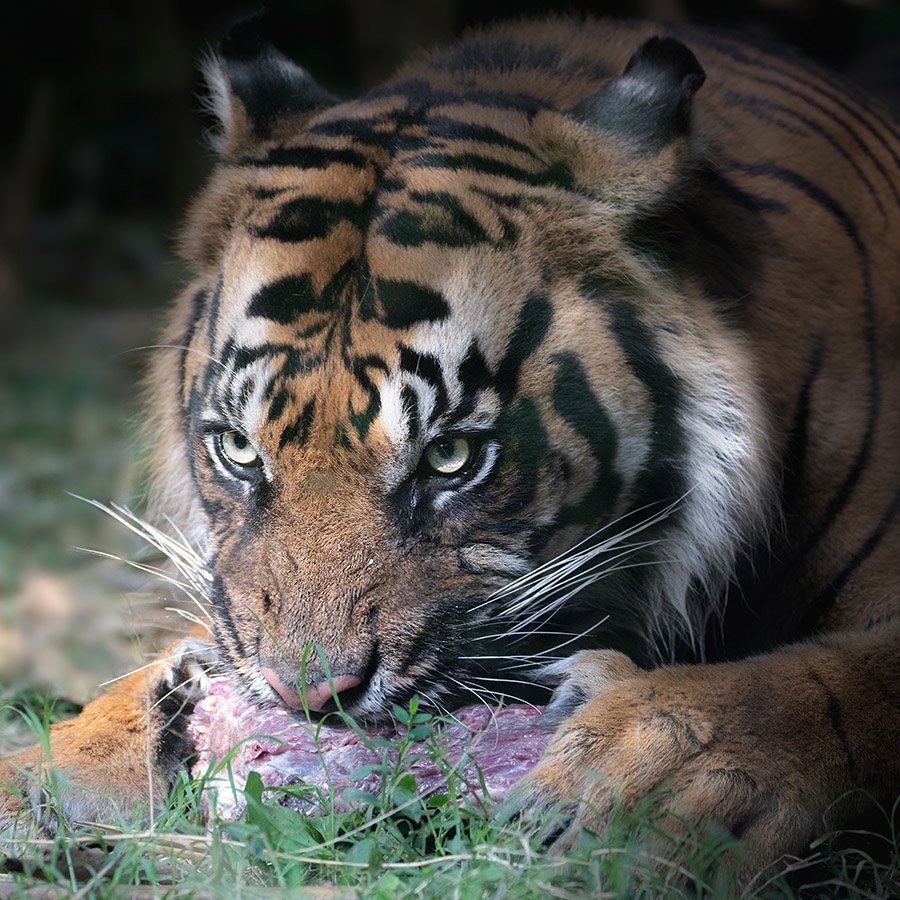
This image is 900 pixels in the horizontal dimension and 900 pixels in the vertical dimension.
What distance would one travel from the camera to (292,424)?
2.21m

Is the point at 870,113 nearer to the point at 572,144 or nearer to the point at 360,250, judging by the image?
the point at 572,144

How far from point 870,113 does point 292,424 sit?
5.64 ft

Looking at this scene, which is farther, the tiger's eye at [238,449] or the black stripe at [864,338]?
the black stripe at [864,338]

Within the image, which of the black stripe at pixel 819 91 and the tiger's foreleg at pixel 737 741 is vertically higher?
the black stripe at pixel 819 91

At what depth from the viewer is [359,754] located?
220 cm

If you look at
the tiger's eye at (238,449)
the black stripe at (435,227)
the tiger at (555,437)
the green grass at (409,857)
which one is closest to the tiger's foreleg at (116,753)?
the tiger at (555,437)

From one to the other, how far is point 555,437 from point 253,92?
100 cm

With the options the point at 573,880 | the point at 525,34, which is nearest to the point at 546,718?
the point at 573,880

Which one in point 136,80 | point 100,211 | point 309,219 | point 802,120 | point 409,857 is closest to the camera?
point 409,857

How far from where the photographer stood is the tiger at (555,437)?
84.4 inches

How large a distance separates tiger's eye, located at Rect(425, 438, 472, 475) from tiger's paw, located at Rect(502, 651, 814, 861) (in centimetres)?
46

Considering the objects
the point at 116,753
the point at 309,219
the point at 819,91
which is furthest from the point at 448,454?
the point at 819,91

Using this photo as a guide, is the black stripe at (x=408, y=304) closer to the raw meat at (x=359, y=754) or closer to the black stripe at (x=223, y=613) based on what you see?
the black stripe at (x=223, y=613)

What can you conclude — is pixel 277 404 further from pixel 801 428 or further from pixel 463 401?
pixel 801 428
